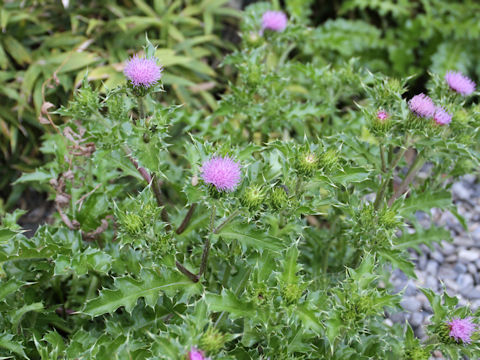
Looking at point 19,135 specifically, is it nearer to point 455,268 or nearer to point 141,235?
point 141,235

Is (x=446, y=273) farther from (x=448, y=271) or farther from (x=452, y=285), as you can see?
(x=452, y=285)

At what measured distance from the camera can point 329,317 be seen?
2158mm

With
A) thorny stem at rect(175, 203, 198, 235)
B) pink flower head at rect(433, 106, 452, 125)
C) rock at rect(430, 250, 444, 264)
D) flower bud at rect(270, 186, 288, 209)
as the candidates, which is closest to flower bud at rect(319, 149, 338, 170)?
flower bud at rect(270, 186, 288, 209)

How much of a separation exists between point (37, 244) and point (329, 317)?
5.12ft

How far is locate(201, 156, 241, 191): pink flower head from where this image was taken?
2.14 meters

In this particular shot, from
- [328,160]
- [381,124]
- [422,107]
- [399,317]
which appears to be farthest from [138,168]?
[399,317]

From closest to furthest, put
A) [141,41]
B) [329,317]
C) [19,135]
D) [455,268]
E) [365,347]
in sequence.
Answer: [329,317], [365,347], [455,268], [19,135], [141,41]

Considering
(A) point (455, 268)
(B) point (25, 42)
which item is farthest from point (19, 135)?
(A) point (455, 268)

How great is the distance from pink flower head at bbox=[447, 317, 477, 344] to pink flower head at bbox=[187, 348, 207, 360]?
1.16m

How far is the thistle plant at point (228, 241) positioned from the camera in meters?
2.20

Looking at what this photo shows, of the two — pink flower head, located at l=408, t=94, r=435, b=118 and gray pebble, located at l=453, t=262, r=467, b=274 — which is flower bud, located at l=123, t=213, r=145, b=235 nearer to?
pink flower head, located at l=408, t=94, r=435, b=118

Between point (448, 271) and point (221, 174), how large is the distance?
266 centimetres

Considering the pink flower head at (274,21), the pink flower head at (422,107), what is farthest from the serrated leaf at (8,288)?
the pink flower head at (274,21)

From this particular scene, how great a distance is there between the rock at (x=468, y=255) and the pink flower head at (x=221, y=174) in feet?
8.83
